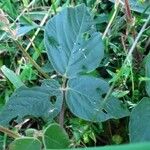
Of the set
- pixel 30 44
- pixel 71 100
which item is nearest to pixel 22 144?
pixel 71 100

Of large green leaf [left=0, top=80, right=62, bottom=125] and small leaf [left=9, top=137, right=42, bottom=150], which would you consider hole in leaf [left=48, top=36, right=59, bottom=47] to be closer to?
large green leaf [left=0, top=80, right=62, bottom=125]

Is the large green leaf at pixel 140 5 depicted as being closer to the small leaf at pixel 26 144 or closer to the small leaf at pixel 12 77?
the small leaf at pixel 12 77

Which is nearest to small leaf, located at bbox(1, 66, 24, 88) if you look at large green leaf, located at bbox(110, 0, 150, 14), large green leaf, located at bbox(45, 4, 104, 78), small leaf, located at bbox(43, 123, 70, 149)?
large green leaf, located at bbox(45, 4, 104, 78)

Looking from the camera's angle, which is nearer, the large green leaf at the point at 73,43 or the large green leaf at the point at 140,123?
the large green leaf at the point at 140,123

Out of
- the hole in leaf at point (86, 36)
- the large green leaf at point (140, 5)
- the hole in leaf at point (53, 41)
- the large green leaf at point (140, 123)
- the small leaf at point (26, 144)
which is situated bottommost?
the large green leaf at point (140, 123)

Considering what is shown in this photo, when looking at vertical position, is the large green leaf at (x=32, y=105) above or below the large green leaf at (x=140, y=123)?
above

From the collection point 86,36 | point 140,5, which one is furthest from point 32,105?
point 140,5

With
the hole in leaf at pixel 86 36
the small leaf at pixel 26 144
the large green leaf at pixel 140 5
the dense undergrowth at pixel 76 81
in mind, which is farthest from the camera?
the large green leaf at pixel 140 5

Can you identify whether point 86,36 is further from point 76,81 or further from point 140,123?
point 140,123

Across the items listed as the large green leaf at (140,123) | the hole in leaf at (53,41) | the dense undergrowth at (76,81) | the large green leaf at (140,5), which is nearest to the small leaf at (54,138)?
the dense undergrowth at (76,81)
